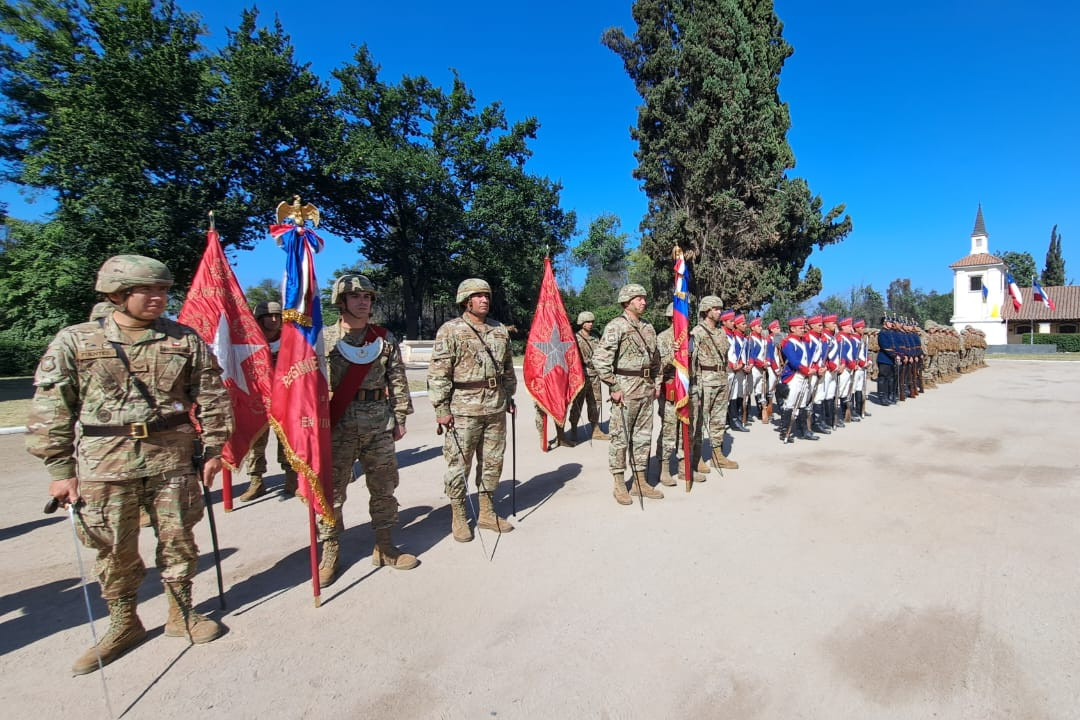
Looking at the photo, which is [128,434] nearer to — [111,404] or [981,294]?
[111,404]

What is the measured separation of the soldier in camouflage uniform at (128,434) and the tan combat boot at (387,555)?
118cm

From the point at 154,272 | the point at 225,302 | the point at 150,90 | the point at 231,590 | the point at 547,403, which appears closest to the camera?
the point at 154,272

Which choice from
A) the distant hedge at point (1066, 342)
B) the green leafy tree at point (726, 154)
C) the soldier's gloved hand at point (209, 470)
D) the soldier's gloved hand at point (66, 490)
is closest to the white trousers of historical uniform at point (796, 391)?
the soldier's gloved hand at point (209, 470)

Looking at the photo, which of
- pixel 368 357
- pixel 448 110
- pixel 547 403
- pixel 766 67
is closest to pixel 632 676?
pixel 368 357

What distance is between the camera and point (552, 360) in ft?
26.2

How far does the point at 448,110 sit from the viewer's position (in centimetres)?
3103

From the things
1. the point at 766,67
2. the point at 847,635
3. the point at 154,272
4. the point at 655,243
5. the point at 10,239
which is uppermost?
the point at 766,67

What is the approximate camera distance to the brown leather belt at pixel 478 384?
188 inches

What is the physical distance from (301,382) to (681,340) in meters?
3.93

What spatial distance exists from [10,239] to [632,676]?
1572 inches

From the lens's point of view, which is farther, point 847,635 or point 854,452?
point 854,452

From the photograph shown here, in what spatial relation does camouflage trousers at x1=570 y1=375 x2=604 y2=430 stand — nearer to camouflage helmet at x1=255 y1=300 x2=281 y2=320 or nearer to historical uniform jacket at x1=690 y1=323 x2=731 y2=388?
historical uniform jacket at x1=690 y1=323 x2=731 y2=388

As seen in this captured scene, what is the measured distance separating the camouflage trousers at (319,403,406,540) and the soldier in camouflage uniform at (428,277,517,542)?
630 millimetres

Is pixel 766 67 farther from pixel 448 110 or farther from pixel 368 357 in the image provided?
pixel 368 357
